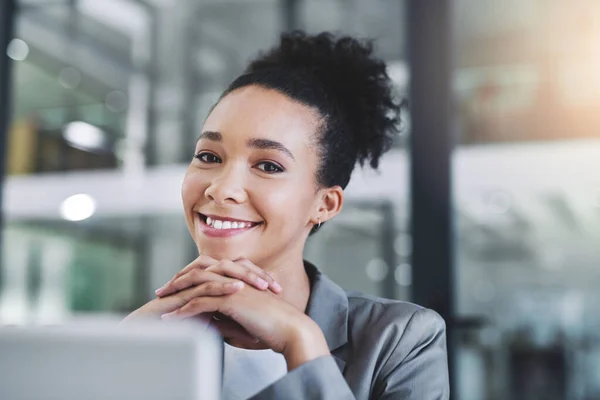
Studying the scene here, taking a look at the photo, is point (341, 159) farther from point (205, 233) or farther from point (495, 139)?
point (495, 139)

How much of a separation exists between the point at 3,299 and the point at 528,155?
3360mm

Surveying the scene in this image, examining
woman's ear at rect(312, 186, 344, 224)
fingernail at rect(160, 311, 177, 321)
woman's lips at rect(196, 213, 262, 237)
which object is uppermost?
woman's ear at rect(312, 186, 344, 224)

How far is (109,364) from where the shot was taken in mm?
392

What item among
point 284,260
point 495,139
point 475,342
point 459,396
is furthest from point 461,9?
point 284,260

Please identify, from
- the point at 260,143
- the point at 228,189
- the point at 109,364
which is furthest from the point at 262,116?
the point at 109,364

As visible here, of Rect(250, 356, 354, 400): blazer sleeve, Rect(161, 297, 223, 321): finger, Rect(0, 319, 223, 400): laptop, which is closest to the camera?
Rect(0, 319, 223, 400): laptop

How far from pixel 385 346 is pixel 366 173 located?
62 cm

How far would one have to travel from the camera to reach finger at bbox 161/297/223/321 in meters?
1.17

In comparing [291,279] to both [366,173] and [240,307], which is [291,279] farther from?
[366,173]

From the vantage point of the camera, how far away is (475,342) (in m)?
2.95

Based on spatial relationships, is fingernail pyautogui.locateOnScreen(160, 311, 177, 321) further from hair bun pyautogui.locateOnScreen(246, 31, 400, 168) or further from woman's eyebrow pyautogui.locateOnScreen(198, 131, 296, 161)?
hair bun pyautogui.locateOnScreen(246, 31, 400, 168)

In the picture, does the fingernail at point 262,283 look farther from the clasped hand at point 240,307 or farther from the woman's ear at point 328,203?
the woman's ear at point 328,203

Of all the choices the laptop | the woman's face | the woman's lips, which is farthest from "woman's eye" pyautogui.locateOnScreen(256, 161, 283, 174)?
the laptop

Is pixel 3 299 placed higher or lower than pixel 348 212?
lower
